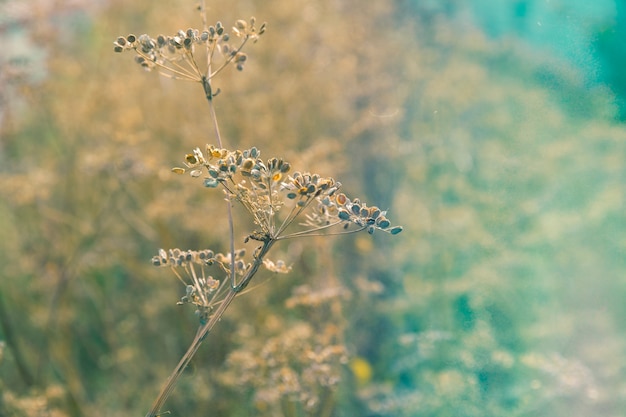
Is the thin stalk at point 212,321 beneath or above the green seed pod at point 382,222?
beneath

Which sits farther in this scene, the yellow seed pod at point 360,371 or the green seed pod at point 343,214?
the yellow seed pod at point 360,371

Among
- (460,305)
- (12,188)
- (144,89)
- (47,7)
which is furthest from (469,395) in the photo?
(47,7)

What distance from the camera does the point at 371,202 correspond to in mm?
2418

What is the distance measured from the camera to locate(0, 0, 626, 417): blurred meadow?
195 centimetres

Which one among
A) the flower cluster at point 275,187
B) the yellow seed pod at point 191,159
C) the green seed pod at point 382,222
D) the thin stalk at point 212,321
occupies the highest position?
the yellow seed pod at point 191,159

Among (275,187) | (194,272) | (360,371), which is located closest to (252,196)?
(275,187)

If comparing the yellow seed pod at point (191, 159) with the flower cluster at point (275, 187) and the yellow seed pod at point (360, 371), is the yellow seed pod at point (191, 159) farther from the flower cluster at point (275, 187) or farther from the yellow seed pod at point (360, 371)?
the yellow seed pod at point (360, 371)

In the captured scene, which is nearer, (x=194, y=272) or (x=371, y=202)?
(x=194, y=272)

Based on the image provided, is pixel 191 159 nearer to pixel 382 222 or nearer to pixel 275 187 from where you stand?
pixel 275 187

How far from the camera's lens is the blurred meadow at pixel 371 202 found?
76.6 inches

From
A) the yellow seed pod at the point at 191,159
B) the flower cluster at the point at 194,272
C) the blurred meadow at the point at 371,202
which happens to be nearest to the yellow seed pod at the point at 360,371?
the blurred meadow at the point at 371,202

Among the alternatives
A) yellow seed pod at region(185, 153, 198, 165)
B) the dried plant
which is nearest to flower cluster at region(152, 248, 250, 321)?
the dried plant

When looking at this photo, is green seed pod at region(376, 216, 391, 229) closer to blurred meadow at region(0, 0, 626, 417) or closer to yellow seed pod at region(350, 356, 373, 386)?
blurred meadow at region(0, 0, 626, 417)

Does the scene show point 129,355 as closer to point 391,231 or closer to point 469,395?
point 469,395
